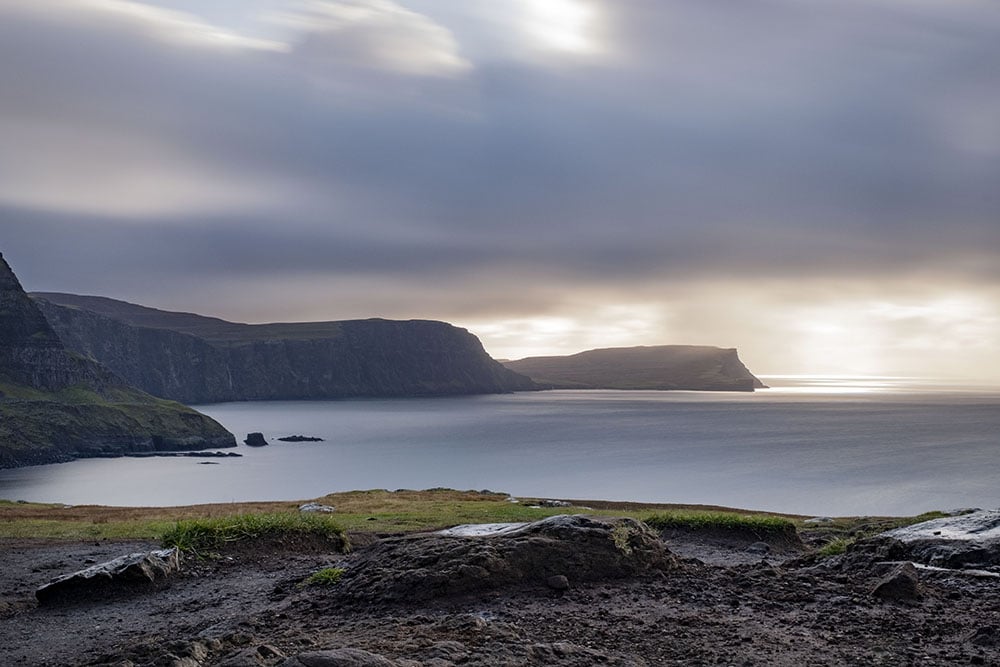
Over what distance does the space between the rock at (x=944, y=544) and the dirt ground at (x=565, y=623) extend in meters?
1.08

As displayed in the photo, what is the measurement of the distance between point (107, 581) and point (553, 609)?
9150 mm

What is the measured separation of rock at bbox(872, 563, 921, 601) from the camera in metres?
11.1

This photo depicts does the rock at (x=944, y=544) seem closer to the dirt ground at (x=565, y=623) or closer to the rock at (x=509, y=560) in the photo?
the dirt ground at (x=565, y=623)

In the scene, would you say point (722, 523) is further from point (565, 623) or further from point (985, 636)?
point (565, 623)

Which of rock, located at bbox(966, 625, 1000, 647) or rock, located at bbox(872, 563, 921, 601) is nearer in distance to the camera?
rock, located at bbox(966, 625, 1000, 647)

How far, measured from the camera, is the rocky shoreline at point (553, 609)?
29.7 feet

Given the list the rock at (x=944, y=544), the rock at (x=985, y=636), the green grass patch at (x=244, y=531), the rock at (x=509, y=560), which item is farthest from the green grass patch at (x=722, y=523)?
the rock at (x=985, y=636)

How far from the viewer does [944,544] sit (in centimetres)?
1357

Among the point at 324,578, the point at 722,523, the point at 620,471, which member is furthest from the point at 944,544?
the point at 620,471

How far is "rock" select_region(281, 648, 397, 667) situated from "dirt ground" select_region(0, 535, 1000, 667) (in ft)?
1.22

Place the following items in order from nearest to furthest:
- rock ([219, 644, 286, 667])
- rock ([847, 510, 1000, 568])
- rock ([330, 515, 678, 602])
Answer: rock ([219, 644, 286, 667]) → rock ([330, 515, 678, 602]) → rock ([847, 510, 1000, 568])

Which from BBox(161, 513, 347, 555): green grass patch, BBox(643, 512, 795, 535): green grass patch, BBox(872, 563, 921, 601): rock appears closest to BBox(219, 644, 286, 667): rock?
BBox(872, 563, 921, 601): rock

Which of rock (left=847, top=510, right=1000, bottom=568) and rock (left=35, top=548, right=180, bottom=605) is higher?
rock (left=847, top=510, right=1000, bottom=568)

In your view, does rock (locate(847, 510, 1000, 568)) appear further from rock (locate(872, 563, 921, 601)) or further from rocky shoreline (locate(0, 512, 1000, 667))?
rock (locate(872, 563, 921, 601))
